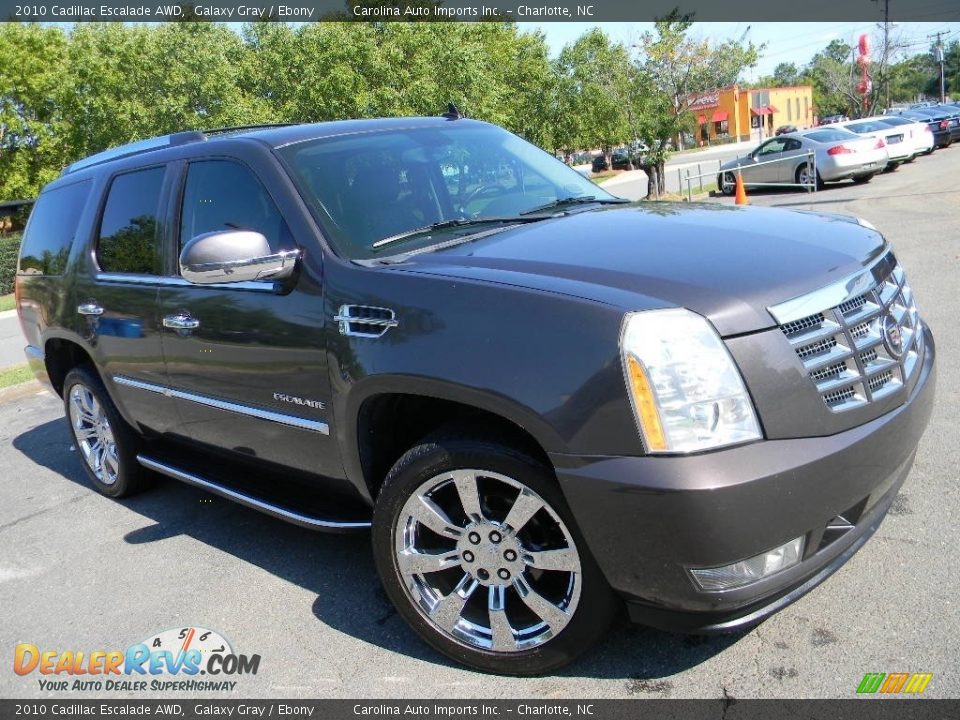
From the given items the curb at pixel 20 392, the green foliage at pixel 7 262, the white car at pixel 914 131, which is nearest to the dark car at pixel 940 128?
the white car at pixel 914 131

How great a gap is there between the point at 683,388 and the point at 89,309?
3619 millimetres

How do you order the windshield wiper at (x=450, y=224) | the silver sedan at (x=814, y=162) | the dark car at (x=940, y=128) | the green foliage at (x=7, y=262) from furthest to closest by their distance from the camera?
the dark car at (x=940, y=128), the green foliage at (x=7, y=262), the silver sedan at (x=814, y=162), the windshield wiper at (x=450, y=224)

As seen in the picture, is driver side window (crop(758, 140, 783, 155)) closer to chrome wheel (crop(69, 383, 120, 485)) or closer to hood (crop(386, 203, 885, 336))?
hood (crop(386, 203, 885, 336))

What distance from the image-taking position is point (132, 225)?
4.48 meters

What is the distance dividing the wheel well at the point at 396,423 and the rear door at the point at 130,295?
148cm

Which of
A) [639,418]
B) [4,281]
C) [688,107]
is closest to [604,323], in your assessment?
[639,418]

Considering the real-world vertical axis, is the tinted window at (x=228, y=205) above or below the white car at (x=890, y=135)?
above

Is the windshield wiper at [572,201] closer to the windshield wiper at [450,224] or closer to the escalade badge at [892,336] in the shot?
the windshield wiper at [450,224]

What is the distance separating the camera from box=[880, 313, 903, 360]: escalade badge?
9.37ft

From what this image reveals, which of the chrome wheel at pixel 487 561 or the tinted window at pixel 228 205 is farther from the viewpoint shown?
the tinted window at pixel 228 205

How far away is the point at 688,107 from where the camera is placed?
Answer: 76.9 ft

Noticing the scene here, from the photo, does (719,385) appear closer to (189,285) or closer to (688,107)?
(189,285)

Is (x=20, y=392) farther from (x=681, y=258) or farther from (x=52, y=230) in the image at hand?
(x=681, y=258)

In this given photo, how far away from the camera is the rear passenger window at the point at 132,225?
4.28 meters
